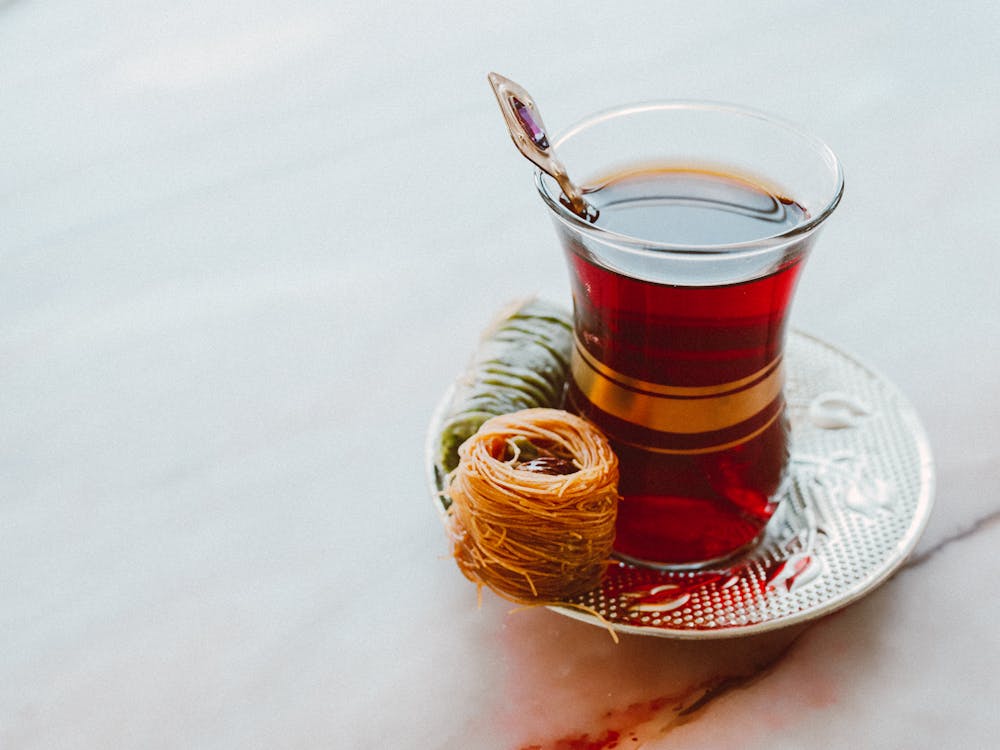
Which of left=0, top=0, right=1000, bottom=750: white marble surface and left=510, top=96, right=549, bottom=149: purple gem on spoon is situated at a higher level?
left=510, top=96, right=549, bottom=149: purple gem on spoon

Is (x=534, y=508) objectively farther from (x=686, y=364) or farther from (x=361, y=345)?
(x=361, y=345)

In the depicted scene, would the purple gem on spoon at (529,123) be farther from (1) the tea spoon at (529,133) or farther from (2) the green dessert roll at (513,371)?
(2) the green dessert roll at (513,371)

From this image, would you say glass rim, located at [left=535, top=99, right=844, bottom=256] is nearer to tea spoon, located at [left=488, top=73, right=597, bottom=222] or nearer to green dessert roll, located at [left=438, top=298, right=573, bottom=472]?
tea spoon, located at [left=488, top=73, right=597, bottom=222]

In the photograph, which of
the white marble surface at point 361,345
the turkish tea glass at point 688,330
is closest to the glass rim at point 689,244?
Result: the turkish tea glass at point 688,330

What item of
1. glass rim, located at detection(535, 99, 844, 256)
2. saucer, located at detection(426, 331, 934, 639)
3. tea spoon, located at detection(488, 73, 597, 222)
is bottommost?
saucer, located at detection(426, 331, 934, 639)

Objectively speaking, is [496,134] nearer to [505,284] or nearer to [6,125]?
[505,284]

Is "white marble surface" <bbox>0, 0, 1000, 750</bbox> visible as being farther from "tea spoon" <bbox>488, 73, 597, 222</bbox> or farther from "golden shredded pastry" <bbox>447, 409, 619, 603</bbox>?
"tea spoon" <bbox>488, 73, 597, 222</bbox>

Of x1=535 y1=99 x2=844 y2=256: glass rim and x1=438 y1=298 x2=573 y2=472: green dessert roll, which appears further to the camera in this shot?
x1=438 y1=298 x2=573 y2=472: green dessert roll

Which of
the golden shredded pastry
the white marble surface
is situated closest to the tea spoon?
the golden shredded pastry
